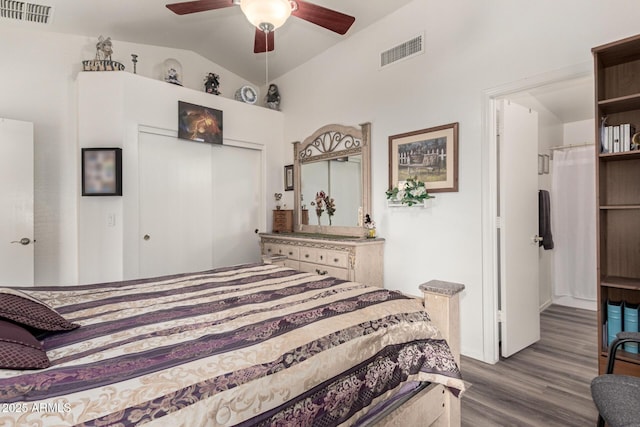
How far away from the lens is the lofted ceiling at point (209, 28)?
303 centimetres

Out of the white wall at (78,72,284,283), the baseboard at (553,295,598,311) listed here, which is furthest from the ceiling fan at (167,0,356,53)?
the baseboard at (553,295,598,311)

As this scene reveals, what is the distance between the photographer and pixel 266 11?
1674 mm

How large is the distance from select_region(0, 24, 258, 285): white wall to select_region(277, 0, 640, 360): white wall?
9.35ft

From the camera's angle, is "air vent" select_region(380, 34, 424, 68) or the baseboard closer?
"air vent" select_region(380, 34, 424, 68)

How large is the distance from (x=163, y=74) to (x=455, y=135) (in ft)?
10.7

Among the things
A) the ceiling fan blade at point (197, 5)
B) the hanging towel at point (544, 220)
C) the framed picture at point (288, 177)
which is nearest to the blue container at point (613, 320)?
the hanging towel at point (544, 220)

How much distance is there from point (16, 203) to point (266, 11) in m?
2.89

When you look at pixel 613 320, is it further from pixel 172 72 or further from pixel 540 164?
pixel 172 72

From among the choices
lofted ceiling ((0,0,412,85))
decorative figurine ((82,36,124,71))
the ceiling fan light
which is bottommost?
Answer: the ceiling fan light

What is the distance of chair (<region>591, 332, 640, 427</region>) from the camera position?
1157mm

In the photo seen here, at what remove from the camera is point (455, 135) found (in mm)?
2771

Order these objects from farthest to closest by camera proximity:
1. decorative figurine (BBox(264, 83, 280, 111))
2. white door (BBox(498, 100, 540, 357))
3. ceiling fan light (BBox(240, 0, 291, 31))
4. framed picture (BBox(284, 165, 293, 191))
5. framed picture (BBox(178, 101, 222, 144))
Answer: decorative figurine (BBox(264, 83, 280, 111))
framed picture (BBox(284, 165, 293, 191))
framed picture (BBox(178, 101, 222, 144))
white door (BBox(498, 100, 540, 357))
ceiling fan light (BBox(240, 0, 291, 31))

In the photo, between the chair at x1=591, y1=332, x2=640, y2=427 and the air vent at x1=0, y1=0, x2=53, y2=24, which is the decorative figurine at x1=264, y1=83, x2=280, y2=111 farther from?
the chair at x1=591, y1=332, x2=640, y2=427

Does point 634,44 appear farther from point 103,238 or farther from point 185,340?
point 103,238
